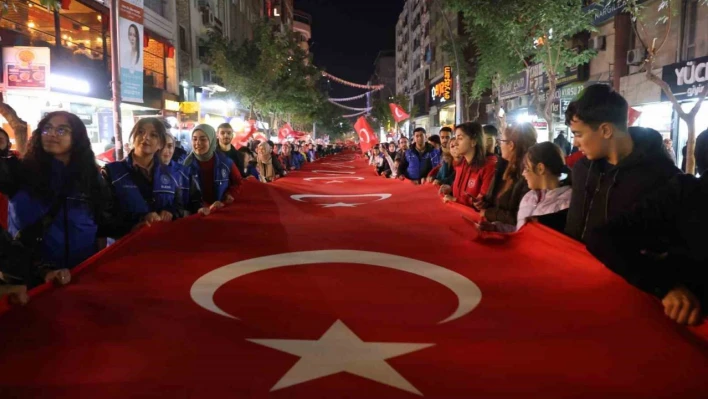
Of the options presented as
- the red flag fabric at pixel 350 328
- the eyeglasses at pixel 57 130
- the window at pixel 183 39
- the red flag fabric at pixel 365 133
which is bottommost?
the red flag fabric at pixel 350 328

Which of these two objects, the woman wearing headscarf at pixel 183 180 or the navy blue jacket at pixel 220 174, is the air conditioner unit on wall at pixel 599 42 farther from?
the woman wearing headscarf at pixel 183 180

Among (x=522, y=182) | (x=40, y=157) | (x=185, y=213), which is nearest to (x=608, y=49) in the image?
(x=522, y=182)

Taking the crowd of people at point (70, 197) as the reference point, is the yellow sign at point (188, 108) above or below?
above

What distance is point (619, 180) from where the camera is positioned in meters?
2.93

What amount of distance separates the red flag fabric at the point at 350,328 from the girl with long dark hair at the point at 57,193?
26cm

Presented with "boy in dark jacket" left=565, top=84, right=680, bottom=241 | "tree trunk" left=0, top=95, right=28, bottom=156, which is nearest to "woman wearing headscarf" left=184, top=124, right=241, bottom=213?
"tree trunk" left=0, top=95, right=28, bottom=156

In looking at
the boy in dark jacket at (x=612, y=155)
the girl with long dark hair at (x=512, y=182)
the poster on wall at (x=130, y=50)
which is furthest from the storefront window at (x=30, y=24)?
the boy in dark jacket at (x=612, y=155)

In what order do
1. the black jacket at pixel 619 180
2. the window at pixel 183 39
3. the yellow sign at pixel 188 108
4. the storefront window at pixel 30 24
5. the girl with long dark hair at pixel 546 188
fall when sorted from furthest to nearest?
the window at pixel 183 39, the yellow sign at pixel 188 108, the storefront window at pixel 30 24, the girl with long dark hair at pixel 546 188, the black jacket at pixel 619 180

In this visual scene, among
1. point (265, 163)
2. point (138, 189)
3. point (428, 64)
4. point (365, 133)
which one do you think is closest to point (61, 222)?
point (138, 189)

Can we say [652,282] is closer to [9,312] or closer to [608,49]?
[9,312]

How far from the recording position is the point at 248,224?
5.46 m

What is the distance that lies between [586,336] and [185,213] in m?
3.94

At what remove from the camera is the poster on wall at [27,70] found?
12234 millimetres

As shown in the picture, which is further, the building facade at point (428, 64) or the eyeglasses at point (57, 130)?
the building facade at point (428, 64)
